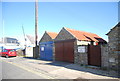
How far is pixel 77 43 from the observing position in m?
11.7

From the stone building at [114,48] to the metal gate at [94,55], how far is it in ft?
4.46

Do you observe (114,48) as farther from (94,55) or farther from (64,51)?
(64,51)

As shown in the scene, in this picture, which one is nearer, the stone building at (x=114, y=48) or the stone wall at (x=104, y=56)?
the stone building at (x=114, y=48)

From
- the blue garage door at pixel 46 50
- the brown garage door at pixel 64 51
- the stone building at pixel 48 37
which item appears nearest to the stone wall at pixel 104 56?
the brown garage door at pixel 64 51

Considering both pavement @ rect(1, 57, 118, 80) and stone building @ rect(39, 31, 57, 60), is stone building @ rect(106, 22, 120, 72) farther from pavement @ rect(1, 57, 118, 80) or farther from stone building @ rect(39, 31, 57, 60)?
stone building @ rect(39, 31, 57, 60)

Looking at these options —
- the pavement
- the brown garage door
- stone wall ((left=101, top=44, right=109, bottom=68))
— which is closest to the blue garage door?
the brown garage door

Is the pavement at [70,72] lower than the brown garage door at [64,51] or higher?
lower

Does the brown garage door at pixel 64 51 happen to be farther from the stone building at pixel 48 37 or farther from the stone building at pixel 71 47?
the stone building at pixel 48 37

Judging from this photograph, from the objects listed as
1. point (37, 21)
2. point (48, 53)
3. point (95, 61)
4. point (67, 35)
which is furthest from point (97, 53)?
point (37, 21)

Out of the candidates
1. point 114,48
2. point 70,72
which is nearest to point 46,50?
point 70,72

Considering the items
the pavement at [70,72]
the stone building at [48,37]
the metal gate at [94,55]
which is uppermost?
the stone building at [48,37]

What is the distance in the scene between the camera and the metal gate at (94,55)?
31.2ft

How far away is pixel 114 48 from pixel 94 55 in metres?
2.37

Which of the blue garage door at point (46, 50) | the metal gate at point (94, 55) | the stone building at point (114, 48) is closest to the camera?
the stone building at point (114, 48)
